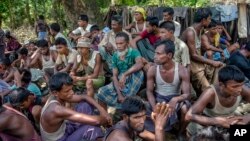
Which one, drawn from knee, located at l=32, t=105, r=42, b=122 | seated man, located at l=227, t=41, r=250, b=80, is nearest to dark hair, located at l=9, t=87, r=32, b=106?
knee, located at l=32, t=105, r=42, b=122

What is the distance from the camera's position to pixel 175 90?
498cm

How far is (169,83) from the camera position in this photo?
4949mm

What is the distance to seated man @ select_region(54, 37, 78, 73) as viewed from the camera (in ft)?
21.1

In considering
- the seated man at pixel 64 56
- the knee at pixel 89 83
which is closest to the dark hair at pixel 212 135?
the knee at pixel 89 83

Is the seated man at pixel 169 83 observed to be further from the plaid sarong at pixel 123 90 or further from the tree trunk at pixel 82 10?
the tree trunk at pixel 82 10

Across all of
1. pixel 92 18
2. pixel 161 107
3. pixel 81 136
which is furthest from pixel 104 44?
pixel 92 18

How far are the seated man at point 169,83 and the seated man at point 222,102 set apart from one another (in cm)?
49

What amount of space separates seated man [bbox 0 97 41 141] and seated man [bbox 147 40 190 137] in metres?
1.77

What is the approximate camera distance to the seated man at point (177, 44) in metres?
5.47

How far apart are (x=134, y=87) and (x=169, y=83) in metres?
0.74

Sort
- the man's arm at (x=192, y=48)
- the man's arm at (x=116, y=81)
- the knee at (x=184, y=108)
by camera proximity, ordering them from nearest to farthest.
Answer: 1. the knee at (x=184, y=108)
2. the man's arm at (x=116, y=81)
3. the man's arm at (x=192, y=48)

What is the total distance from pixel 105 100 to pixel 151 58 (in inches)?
47.2

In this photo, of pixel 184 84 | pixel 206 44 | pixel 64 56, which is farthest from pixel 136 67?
pixel 64 56

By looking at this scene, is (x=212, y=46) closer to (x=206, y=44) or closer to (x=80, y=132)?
(x=206, y=44)
